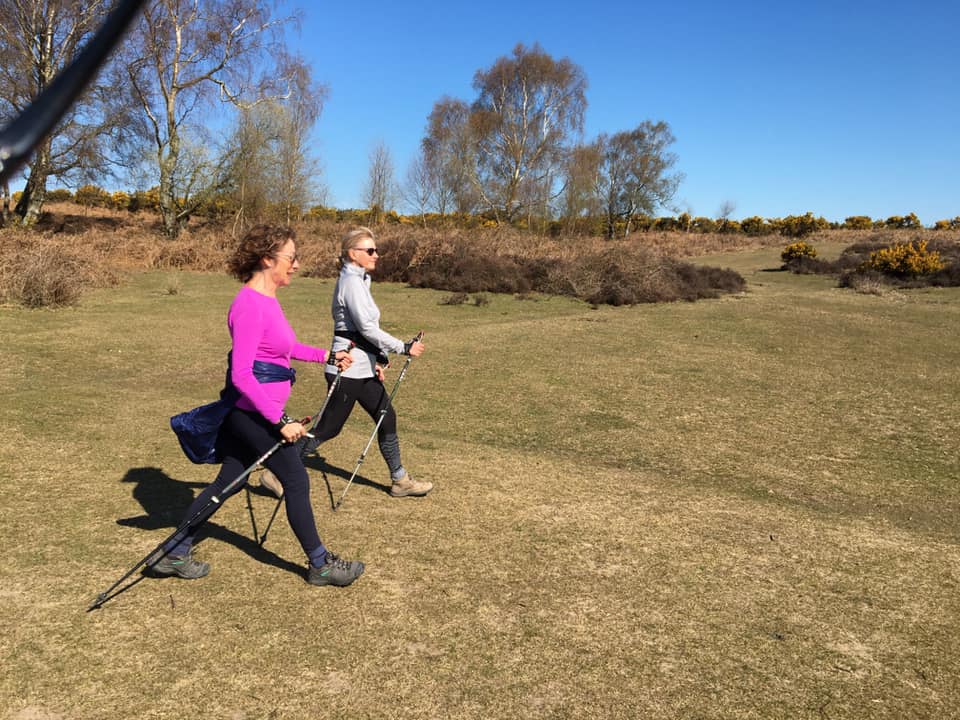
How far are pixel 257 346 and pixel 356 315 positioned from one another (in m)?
1.31

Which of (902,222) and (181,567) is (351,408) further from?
(902,222)

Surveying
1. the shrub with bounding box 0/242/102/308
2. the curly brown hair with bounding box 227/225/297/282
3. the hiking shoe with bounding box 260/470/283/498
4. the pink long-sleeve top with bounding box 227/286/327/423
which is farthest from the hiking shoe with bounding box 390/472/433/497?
the shrub with bounding box 0/242/102/308

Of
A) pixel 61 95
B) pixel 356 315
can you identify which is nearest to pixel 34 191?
pixel 356 315

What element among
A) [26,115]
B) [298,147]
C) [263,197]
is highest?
[298,147]

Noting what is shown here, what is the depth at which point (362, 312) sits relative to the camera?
15.8ft

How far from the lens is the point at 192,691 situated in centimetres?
301

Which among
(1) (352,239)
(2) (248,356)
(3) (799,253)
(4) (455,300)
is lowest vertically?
(4) (455,300)

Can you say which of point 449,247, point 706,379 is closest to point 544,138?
point 449,247

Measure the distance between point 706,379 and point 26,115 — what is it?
9.73 metres

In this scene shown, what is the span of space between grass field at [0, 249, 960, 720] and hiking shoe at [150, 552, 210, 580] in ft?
0.22

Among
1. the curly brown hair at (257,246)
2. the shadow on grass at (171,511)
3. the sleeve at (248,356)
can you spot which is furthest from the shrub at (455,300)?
the sleeve at (248,356)

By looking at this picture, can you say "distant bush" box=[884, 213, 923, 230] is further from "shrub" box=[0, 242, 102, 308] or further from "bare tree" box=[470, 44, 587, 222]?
"shrub" box=[0, 242, 102, 308]

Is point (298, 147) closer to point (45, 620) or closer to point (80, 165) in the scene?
point (80, 165)

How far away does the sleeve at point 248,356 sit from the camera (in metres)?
3.49
